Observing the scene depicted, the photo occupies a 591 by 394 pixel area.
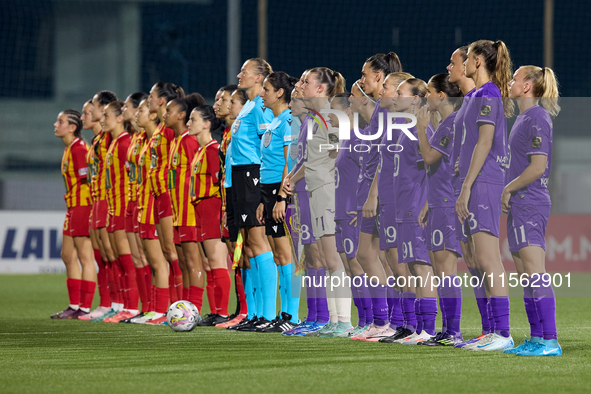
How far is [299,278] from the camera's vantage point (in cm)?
769

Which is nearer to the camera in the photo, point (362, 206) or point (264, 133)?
point (362, 206)

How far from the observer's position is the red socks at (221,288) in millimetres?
8164

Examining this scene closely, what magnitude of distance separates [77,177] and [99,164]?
34 cm

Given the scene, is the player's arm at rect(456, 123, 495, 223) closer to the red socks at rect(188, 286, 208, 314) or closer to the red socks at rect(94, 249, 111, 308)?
the red socks at rect(188, 286, 208, 314)

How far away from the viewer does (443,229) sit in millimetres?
6000

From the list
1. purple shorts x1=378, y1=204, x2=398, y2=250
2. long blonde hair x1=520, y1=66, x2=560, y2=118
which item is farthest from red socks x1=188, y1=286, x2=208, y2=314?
long blonde hair x1=520, y1=66, x2=560, y2=118

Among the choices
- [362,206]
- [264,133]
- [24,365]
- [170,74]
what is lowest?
[24,365]

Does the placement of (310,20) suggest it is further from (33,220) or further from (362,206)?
(362,206)

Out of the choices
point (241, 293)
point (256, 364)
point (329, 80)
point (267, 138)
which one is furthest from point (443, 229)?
point (241, 293)

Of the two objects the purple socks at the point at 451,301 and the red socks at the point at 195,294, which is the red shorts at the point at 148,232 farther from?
the purple socks at the point at 451,301

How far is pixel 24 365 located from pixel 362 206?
2.63m

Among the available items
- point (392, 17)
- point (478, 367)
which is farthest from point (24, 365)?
point (392, 17)

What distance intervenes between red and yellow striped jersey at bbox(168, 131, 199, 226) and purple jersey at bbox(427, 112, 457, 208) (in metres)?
2.76

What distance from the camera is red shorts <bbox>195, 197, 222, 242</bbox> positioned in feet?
26.8
